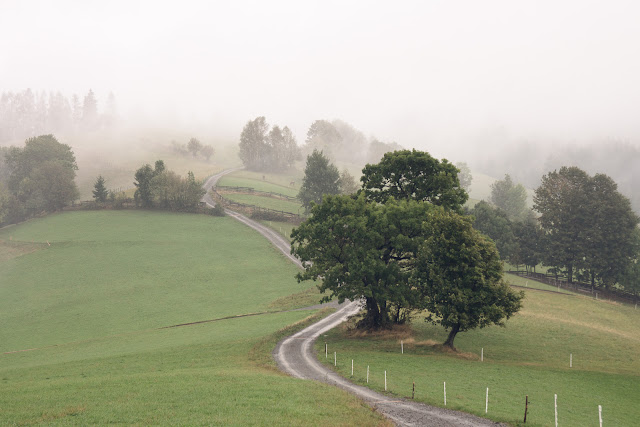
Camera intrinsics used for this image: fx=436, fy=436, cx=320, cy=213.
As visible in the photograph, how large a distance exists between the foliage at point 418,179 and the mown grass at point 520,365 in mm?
15918

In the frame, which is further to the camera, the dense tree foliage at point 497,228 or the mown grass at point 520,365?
the dense tree foliage at point 497,228

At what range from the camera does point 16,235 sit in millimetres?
105188

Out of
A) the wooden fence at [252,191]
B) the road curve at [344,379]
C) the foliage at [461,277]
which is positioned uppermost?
the wooden fence at [252,191]

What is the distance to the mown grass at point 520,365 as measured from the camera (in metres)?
28.4

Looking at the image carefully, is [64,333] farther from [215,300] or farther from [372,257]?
[372,257]

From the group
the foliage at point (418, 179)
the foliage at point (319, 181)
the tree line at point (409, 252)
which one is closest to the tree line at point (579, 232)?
the foliage at point (319, 181)

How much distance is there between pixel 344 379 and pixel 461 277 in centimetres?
1594

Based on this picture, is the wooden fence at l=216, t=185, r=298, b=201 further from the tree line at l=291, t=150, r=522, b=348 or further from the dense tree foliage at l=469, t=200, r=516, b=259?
the tree line at l=291, t=150, r=522, b=348

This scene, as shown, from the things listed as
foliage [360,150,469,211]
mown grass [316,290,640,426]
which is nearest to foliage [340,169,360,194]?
foliage [360,150,469,211]

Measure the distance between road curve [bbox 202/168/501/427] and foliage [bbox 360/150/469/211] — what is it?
59.2 feet

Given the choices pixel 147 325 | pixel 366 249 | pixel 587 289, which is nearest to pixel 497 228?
pixel 587 289

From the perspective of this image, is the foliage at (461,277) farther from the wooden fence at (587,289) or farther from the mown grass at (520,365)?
the wooden fence at (587,289)

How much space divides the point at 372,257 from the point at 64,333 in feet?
142

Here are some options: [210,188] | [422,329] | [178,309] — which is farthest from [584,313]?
[210,188]
